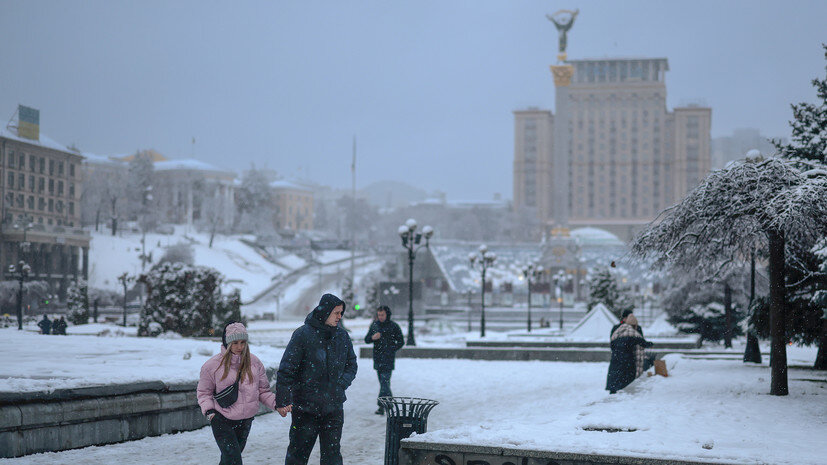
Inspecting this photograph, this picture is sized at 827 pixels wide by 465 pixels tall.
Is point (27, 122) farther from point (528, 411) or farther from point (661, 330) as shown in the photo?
point (661, 330)

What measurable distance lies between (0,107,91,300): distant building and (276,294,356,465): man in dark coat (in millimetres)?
16904

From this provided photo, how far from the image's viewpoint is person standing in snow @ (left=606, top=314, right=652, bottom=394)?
14086mm

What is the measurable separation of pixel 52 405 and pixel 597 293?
1609 inches

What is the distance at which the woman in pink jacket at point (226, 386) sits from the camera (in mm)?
7094

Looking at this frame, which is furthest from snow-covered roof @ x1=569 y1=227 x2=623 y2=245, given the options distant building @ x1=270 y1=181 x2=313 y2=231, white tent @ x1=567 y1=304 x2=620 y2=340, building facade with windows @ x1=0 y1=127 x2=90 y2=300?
white tent @ x1=567 y1=304 x2=620 y2=340

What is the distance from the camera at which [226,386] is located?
7.09 metres

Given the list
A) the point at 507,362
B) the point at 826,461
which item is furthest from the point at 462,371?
the point at 826,461

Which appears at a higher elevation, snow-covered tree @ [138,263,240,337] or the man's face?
the man's face

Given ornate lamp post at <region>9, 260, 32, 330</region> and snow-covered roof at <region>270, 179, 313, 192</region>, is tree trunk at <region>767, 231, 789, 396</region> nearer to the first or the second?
ornate lamp post at <region>9, 260, 32, 330</region>

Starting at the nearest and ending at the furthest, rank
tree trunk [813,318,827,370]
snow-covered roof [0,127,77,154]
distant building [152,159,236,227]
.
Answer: tree trunk [813,318,827,370]
snow-covered roof [0,127,77,154]
distant building [152,159,236,227]

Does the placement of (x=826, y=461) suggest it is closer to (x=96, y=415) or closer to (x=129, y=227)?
(x=96, y=415)

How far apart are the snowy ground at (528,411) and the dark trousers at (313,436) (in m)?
1.21

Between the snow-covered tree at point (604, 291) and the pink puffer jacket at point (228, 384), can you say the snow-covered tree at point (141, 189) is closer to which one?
the snow-covered tree at point (604, 291)

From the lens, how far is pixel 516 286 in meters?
97.3
